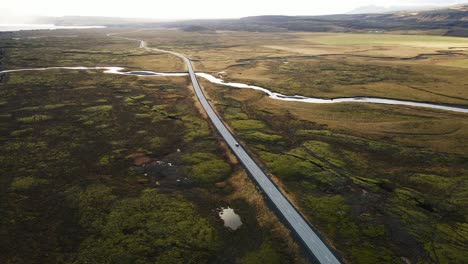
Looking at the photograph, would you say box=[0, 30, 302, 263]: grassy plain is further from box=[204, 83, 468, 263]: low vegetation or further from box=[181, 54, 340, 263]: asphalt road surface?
box=[204, 83, 468, 263]: low vegetation

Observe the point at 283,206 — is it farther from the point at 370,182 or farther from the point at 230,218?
the point at 370,182

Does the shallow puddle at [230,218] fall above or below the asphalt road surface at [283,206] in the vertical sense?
below

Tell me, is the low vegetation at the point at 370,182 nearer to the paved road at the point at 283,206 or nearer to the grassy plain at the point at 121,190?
the paved road at the point at 283,206

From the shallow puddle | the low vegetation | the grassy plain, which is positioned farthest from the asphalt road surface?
the shallow puddle

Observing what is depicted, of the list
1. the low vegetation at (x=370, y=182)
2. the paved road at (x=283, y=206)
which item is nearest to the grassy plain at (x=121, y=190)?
the paved road at (x=283, y=206)

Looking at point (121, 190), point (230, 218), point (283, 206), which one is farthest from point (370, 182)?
point (121, 190)

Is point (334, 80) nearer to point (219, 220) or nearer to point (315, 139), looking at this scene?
point (315, 139)

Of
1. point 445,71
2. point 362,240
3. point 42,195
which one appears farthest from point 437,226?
point 445,71

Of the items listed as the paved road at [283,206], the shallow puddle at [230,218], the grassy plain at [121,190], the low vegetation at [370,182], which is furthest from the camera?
the shallow puddle at [230,218]
